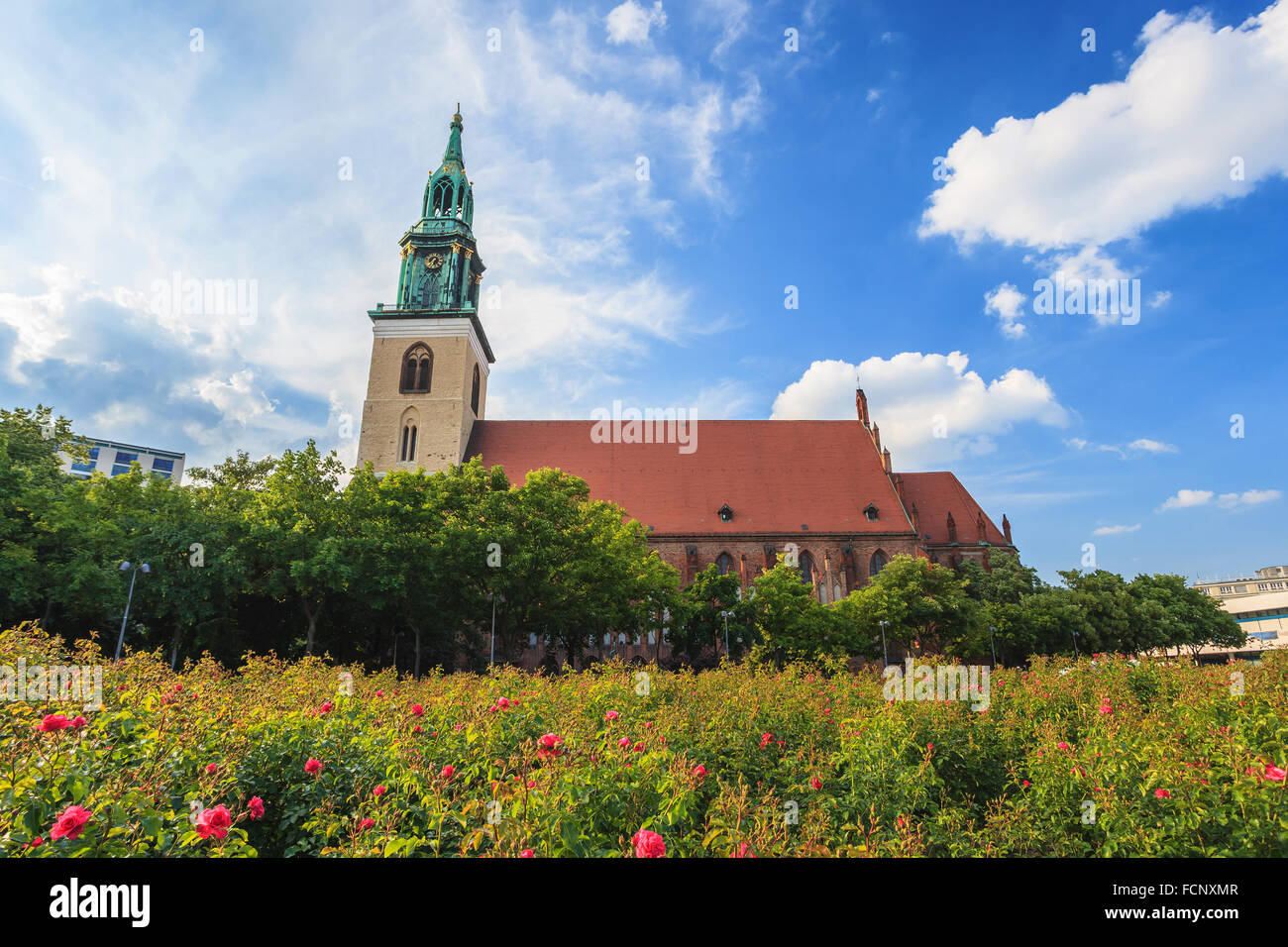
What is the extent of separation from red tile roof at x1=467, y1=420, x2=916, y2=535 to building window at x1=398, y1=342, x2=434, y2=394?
463cm

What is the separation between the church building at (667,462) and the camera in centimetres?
3841

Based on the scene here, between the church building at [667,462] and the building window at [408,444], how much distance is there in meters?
0.09

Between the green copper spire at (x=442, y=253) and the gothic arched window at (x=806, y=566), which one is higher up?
the green copper spire at (x=442, y=253)

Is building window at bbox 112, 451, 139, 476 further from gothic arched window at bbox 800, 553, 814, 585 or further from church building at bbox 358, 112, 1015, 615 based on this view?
gothic arched window at bbox 800, 553, 814, 585

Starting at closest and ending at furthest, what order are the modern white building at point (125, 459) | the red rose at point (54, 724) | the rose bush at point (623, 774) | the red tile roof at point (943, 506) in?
the rose bush at point (623, 774)
the red rose at point (54, 724)
the red tile roof at point (943, 506)
the modern white building at point (125, 459)

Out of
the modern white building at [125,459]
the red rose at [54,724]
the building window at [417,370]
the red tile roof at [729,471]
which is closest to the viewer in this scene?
the red rose at [54,724]

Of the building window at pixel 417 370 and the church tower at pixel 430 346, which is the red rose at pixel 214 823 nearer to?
the church tower at pixel 430 346

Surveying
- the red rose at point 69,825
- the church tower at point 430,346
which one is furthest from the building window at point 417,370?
the red rose at point 69,825

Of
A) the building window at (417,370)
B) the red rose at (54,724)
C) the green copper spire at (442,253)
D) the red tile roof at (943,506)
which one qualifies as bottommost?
the red rose at (54,724)

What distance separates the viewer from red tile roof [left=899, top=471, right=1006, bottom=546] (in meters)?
41.6
